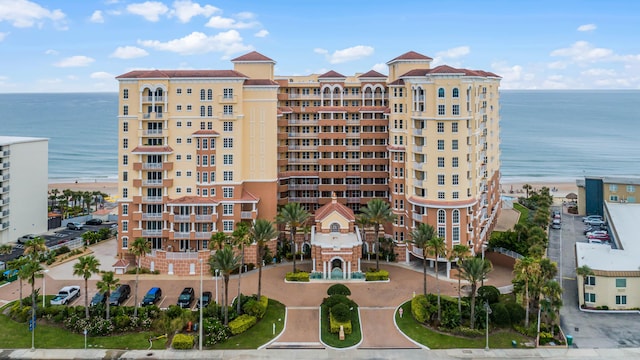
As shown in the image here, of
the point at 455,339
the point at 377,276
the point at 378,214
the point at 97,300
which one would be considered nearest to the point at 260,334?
the point at 455,339

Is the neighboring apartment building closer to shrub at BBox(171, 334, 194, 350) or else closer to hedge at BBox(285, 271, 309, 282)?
hedge at BBox(285, 271, 309, 282)

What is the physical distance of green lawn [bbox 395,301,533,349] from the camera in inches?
1639

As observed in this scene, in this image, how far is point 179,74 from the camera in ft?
208

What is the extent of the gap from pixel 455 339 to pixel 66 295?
38.9 metres

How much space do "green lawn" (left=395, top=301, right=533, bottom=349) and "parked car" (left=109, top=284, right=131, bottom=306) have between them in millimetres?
28009

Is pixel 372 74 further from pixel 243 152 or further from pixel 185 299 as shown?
pixel 185 299

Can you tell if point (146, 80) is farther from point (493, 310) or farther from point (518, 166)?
point (518, 166)

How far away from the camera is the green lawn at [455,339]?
41625mm

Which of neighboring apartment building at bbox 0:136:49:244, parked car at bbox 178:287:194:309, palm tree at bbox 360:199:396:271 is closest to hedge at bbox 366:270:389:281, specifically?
palm tree at bbox 360:199:396:271

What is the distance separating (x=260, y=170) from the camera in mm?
66250

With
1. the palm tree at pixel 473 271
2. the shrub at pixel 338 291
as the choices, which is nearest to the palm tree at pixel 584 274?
the palm tree at pixel 473 271

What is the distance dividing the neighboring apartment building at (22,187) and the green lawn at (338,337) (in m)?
53.1

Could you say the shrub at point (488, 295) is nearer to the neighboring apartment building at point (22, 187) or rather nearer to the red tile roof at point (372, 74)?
the red tile roof at point (372, 74)

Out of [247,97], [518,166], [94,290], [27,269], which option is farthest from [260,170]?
[518,166]
